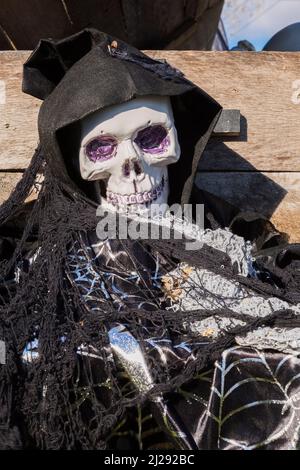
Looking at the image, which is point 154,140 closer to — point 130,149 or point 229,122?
point 130,149

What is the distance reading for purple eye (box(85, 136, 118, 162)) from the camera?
2.16 metres

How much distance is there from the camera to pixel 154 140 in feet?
7.26

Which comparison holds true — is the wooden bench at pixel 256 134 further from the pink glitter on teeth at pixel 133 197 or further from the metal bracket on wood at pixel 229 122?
the pink glitter on teeth at pixel 133 197

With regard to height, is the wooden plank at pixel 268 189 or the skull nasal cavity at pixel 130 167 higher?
the skull nasal cavity at pixel 130 167

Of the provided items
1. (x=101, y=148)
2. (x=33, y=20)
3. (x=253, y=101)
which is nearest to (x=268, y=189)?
(x=253, y=101)

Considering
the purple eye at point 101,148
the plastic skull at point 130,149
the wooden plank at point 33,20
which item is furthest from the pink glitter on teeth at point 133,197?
the wooden plank at point 33,20

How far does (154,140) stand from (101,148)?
150 mm

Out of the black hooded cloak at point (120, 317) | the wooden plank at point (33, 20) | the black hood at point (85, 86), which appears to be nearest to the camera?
the black hooded cloak at point (120, 317)

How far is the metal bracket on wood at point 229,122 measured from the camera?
255 cm

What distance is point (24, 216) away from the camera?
2.36 metres

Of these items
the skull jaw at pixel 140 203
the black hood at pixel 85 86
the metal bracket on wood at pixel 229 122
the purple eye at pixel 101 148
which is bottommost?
the skull jaw at pixel 140 203

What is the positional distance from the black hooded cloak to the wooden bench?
Answer: 14.7 inches
